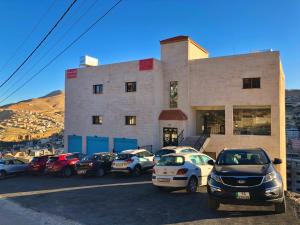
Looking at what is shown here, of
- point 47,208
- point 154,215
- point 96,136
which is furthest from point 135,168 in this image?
point 96,136

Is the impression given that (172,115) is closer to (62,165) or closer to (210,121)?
(210,121)

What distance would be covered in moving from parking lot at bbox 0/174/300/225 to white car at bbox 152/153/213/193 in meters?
0.42

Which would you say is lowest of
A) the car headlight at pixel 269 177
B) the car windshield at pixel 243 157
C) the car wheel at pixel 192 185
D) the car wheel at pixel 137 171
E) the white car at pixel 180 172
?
the car wheel at pixel 137 171

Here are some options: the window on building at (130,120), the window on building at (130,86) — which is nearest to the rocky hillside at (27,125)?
the window on building at (130,120)

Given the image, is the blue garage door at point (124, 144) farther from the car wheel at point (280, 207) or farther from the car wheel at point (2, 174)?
the car wheel at point (280, 207)

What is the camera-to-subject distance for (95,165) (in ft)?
56.9

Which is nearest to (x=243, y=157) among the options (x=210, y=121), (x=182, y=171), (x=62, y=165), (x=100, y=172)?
(x=182, y=171)

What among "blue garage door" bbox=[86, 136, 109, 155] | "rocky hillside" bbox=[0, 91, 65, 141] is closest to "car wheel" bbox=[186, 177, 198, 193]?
"blue garage door" bbox=[86, 136, 109, 155]

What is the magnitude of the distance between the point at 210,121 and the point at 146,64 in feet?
26.0

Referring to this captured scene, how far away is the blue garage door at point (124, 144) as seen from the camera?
26.4 meters

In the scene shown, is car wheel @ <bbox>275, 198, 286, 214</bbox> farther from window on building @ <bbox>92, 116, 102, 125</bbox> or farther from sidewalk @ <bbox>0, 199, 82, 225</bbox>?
window on building @ <bbox>92, 116, 102, 125</bbox>

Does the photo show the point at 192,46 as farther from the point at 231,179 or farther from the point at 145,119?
the point at 231,179

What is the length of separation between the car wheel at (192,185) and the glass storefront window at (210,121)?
44.6ft

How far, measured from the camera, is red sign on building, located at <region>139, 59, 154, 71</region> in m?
25.3
